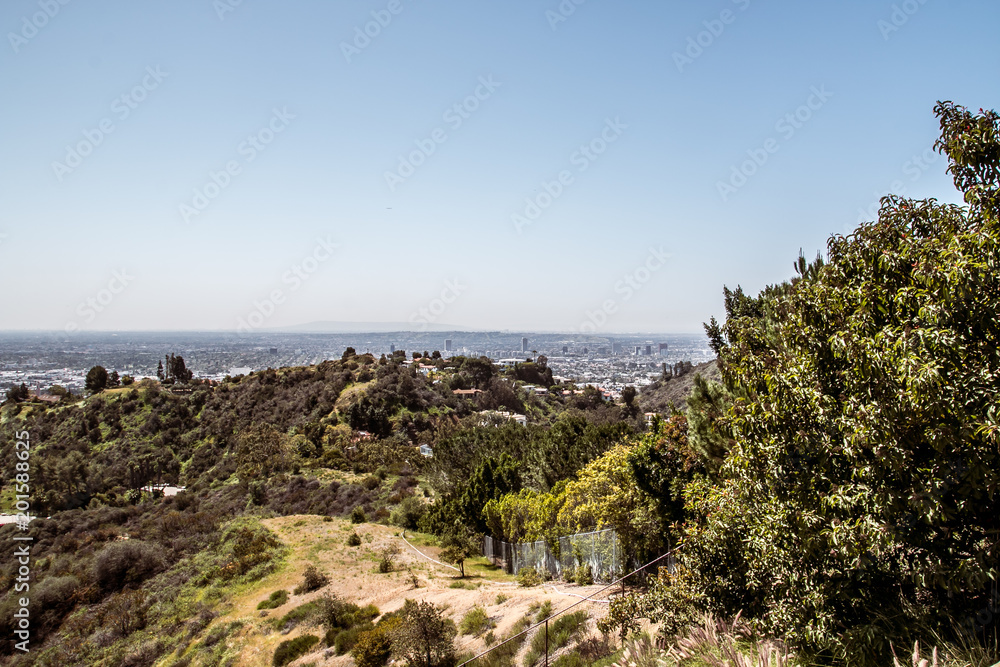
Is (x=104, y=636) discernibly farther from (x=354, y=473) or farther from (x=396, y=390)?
(x=396, y=390)

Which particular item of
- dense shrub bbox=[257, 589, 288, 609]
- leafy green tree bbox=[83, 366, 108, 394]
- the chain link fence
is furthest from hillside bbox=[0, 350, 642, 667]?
leafy green tree bbox=[83, 366, 108, 394]

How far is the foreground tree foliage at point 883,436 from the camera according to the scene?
13.3 feet

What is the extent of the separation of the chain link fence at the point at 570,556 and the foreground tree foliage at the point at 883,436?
30.6 ft

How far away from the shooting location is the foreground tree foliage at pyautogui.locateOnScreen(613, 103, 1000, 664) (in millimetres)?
4043

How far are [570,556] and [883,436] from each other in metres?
14.5

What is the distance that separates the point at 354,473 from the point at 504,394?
1094 inches

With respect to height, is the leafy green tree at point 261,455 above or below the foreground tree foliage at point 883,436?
below

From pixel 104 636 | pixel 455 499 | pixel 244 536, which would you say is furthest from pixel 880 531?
pixel 244 536

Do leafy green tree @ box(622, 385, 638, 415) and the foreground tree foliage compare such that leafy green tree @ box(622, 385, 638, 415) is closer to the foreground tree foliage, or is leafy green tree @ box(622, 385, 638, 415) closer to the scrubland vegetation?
the scrubland vegetation

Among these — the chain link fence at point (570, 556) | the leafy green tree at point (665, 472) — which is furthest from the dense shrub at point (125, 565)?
the leafy green tree at point (665, 472)

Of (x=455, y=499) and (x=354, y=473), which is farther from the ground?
(x=455, y=499)

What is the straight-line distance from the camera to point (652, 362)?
163 metres

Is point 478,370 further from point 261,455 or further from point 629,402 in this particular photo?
point 261,455

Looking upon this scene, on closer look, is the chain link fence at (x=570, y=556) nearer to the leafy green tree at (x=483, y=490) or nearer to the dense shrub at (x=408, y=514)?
the leafy green tree at (x=483, y=490)
